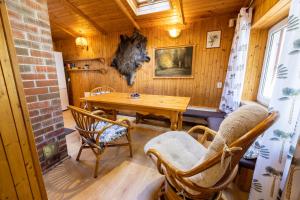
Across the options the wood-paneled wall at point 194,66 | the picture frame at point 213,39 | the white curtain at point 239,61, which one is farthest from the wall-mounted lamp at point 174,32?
the white curtain at point 239,61

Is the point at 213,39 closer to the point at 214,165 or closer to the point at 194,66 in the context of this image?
the point at 194,66

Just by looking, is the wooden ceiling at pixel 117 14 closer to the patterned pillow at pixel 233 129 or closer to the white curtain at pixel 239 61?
the white curtain at pixel 239 61

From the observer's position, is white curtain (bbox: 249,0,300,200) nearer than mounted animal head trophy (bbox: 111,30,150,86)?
Yes

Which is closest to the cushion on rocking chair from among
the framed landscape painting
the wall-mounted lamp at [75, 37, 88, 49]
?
the framed landscape painting

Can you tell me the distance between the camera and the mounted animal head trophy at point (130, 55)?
11.1 ft

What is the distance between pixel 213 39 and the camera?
2.79 meters

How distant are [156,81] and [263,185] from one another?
2.77 meters

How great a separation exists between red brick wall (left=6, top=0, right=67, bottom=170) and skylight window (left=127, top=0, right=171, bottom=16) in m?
1.77

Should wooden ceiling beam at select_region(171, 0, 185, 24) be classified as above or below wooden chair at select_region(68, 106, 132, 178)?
above

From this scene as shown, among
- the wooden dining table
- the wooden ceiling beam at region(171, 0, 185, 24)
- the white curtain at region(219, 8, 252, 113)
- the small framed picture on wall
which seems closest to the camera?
the wooden dining table

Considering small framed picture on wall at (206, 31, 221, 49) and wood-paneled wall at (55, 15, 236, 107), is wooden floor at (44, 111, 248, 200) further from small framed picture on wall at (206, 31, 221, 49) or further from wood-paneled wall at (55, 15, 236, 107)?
small framed picture on wall at (206, 31, 221, 49)

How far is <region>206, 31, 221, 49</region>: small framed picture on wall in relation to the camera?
2.76 metres

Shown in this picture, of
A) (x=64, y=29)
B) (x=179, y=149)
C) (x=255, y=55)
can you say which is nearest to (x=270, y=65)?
(x=255, y=55)

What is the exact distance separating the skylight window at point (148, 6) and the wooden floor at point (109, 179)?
2767 mm
